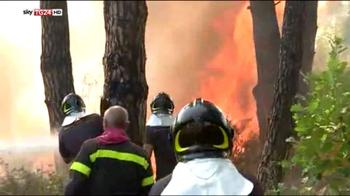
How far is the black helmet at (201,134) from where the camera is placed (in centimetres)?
351

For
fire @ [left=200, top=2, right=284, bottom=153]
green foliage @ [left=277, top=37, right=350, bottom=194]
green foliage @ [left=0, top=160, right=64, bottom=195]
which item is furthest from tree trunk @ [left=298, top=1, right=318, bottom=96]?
green foliage @ [left=277, top=37, right=350, bottom=194]

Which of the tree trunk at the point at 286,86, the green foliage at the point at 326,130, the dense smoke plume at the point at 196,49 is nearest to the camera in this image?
the green foliage at the point at 326,130

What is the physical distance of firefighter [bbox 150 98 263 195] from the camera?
3.44m

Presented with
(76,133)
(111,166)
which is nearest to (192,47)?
(76,133)

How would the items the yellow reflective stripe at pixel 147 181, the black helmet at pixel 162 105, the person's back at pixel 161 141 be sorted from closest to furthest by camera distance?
the yellow reflective stripe at pixel 147 181
the person's back at pixel 161 141
the black helmet at pixel 162 105

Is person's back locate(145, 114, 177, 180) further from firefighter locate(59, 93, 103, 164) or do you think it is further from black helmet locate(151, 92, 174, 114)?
firefighter locate(59, 93, 103, 164)

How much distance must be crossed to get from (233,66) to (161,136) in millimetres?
10625

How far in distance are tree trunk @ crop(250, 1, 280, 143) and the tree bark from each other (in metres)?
6.06

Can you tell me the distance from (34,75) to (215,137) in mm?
11911

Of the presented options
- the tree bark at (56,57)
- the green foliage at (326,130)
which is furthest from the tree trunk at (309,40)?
the green foliage at (326,130)

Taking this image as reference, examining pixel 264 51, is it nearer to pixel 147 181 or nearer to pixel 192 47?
pixel 192 47

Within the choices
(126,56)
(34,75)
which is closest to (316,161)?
(126,56)

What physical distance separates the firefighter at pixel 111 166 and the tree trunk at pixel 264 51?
1107 cm

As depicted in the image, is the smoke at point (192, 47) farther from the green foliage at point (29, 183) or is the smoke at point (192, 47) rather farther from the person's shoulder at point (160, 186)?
the person's shoulder at point (160, 186)
